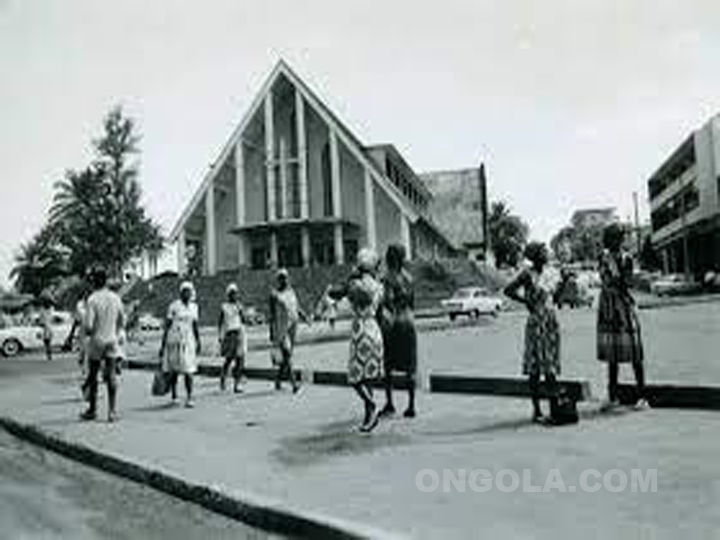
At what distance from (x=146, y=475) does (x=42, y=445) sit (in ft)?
11.5

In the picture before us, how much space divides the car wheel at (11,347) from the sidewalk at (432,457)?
90.2 feet

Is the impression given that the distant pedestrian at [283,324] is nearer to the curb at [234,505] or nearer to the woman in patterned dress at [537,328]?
the curb at [234,505]

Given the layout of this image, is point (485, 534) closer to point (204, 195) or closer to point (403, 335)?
point (403, 335)

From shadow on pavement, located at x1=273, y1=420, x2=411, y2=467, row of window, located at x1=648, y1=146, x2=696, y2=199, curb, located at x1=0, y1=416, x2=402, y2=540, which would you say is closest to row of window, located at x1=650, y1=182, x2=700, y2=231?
row of window, located at x1=648, y1=146, x2=696, y2=199

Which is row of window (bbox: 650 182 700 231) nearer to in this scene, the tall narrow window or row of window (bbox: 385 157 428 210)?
row of window (bbox: 385 157 428 210)

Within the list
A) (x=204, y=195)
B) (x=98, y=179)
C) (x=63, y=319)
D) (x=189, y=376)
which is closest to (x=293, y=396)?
(x=189, y=376)

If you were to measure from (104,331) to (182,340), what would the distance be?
217 cm

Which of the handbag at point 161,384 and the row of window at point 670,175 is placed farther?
the row of window at point 670,175

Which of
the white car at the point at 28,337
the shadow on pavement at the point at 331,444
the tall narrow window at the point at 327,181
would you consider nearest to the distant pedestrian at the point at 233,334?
the shadow on pavement at the point at 331,444

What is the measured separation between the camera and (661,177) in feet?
309

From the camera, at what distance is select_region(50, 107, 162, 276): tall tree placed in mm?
75062

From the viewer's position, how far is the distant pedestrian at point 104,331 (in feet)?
42.8

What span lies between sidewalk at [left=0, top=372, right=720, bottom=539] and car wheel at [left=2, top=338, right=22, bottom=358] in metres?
27.5

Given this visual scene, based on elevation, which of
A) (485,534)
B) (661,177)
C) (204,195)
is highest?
(661,177)
